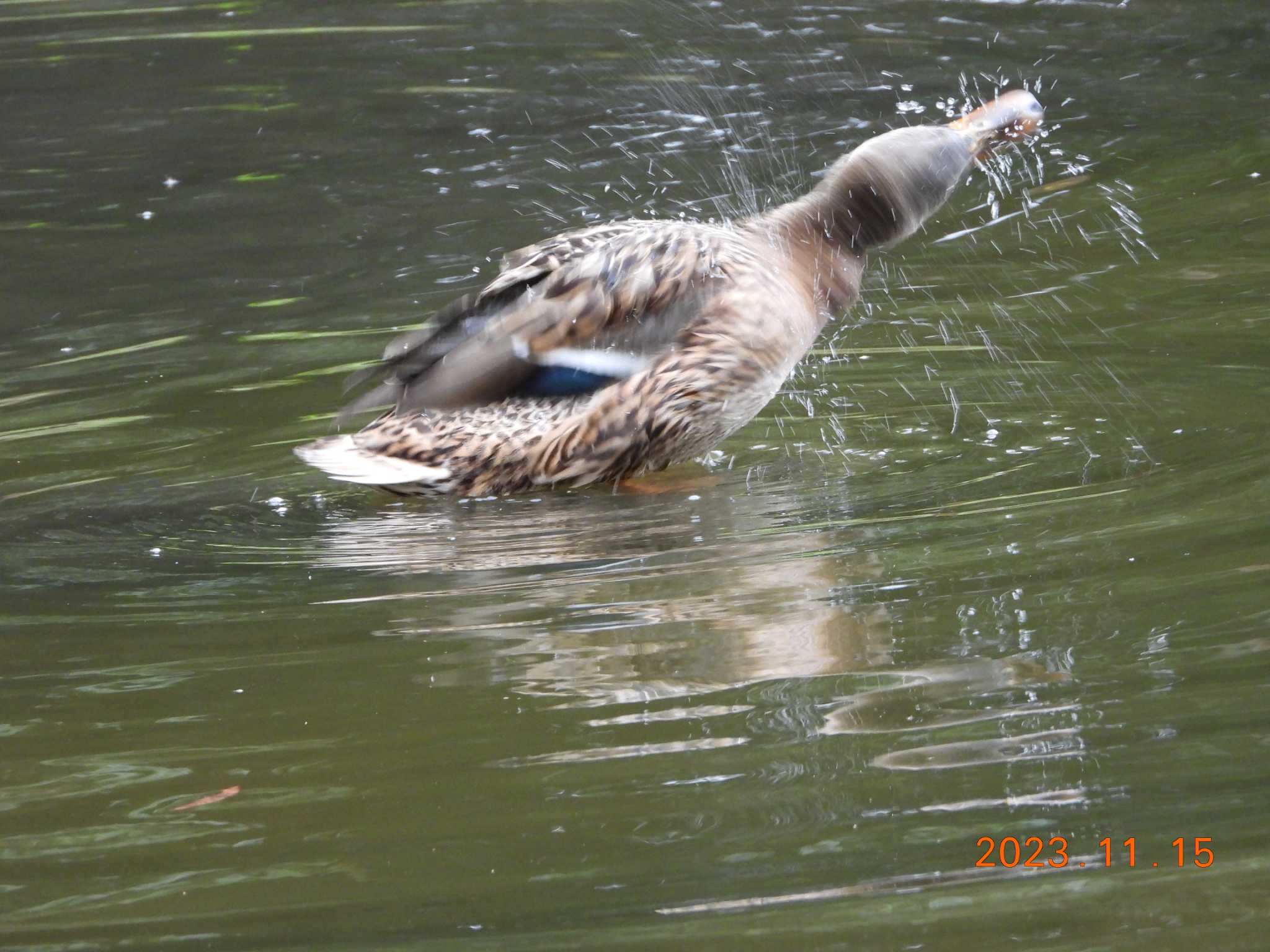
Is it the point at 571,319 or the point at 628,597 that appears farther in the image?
the point at 571,319

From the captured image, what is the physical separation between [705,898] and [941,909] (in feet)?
1.13

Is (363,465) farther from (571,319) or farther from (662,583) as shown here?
(662,583)

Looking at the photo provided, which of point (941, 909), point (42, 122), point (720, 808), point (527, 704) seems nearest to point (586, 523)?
point (527, 704)

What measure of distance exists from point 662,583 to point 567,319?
128 cm

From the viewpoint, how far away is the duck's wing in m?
5.25

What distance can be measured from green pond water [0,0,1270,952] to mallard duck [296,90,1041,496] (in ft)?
0.51

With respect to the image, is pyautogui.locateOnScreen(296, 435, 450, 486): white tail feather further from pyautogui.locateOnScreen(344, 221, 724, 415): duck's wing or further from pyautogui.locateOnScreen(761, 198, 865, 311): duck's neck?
pyautogui.locateOnScreen(761, 198, 865, 311): duck's neck

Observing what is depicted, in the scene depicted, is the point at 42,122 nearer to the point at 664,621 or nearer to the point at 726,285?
the point at 726,285

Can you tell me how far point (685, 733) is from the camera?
323 cm

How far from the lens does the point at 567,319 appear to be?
5.23m
